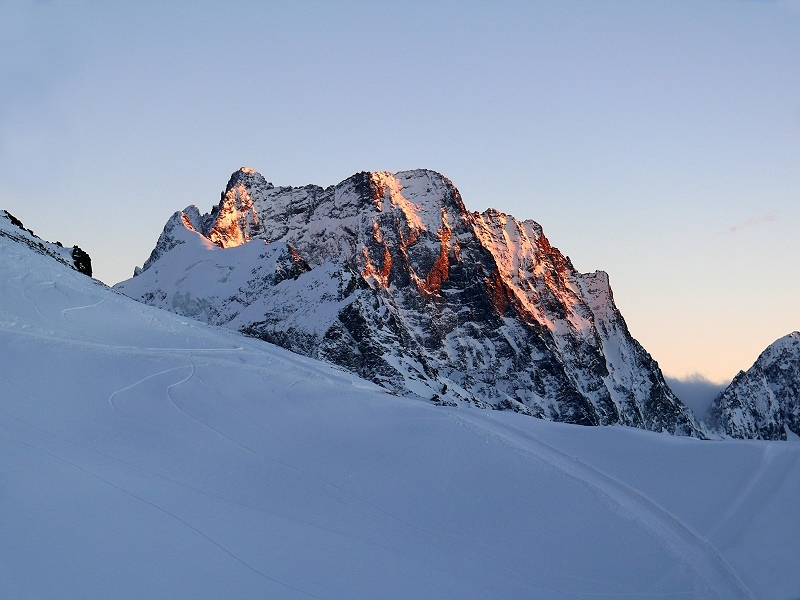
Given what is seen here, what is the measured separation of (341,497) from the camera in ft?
55.6

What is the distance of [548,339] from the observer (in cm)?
19638

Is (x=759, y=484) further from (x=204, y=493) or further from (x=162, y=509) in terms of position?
(x=162, y=509)

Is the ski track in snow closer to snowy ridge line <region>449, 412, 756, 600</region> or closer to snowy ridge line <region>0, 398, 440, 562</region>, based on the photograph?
snowy ridge line <region>449, 412, 756, 600</region>

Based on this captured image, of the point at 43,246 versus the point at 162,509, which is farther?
the point at 43,246

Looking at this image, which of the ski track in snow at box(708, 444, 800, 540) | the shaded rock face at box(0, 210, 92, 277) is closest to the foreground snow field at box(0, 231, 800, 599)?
the ski track in snow at box(708, 444, 800, 540)

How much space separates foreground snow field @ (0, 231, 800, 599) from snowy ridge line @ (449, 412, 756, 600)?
0.05 meters

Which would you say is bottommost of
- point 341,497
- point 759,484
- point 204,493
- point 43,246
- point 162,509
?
point 162,509

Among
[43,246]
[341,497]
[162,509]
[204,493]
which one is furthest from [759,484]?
[43,246]

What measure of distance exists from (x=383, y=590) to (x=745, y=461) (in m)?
9.99

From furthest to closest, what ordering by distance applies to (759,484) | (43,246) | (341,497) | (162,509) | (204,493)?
Answer: 1. (43,246)
2. (759,484)
3. (341,497)
4. (204,493)
5. (162,509)

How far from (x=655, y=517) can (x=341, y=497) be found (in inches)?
269

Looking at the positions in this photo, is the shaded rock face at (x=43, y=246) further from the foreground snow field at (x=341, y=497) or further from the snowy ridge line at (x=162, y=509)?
the snowy ridge line at (x=162, y=509)

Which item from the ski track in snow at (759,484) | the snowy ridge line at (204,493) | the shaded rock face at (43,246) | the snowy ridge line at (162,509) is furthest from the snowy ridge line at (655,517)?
the shaded rock face at (43,246)

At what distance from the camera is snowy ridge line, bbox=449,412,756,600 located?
14.9 meters
